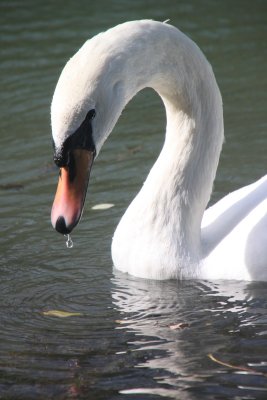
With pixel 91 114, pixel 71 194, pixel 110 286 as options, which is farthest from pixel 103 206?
pixel 91 114

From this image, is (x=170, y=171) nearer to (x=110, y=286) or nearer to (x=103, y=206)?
(x=110, y=286)

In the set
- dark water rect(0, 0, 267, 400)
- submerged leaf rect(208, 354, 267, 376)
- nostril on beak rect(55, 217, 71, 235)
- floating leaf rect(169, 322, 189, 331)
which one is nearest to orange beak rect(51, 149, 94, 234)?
nostril on beak rect(55, 217, 71, 235)

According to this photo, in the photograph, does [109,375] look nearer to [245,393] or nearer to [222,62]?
[245,393]

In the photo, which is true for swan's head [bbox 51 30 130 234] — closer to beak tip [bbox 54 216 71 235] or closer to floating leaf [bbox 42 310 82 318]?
beak tip [bbox 54 216 71 235]

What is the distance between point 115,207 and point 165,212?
1577 mm

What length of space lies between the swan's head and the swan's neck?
0.88 m

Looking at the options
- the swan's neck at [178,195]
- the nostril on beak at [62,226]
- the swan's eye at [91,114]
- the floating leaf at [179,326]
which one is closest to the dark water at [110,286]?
the floating leaf at [179,326]

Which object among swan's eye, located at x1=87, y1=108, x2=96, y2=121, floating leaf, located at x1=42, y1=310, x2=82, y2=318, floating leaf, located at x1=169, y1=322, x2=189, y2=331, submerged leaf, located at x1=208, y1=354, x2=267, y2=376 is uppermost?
swan's eye, located at x1=87, y1=108, x2=96, y2=121

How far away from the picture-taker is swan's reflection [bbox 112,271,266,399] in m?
5.56

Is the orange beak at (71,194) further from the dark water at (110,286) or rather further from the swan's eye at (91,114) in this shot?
the dark water at (110,286)

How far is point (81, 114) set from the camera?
5707 millimetres

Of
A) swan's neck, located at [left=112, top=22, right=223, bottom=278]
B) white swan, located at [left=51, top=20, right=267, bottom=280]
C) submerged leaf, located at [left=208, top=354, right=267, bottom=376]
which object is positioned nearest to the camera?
submerged leaf, located at [left=208, top=354, right=267, bottom=376]

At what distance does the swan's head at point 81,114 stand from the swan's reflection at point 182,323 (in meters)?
0.81

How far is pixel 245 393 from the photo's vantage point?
209 inches
